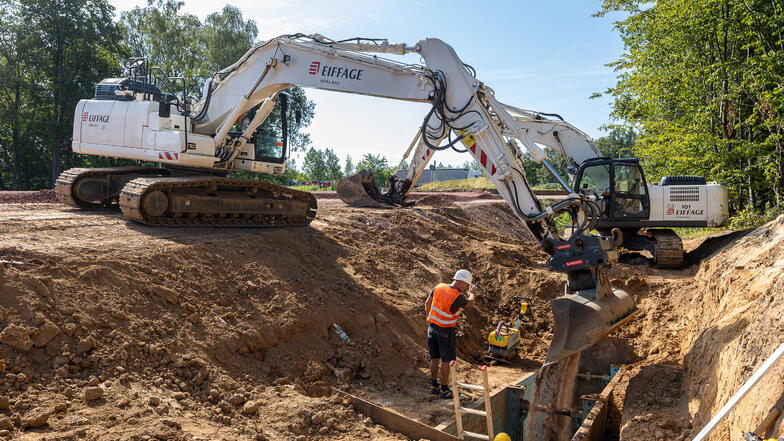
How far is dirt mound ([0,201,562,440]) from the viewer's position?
5422 mm

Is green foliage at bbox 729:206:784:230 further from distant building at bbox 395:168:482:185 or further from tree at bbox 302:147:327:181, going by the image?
distant building at bbox 395:168:482:185

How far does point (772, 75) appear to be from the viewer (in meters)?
14.1

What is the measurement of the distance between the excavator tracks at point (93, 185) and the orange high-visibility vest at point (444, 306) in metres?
6.91

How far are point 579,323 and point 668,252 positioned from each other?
21.3ft

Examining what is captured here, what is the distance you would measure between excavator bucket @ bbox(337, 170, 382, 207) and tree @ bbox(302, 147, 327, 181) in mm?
36956

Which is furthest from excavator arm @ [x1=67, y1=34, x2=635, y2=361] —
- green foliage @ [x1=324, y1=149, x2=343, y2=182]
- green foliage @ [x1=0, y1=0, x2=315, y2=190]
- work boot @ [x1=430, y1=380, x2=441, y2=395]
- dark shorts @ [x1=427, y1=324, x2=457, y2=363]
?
green foliage @ [x1=324, y1=149, x2=343, y2=182]

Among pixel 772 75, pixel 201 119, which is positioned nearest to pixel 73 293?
pixel 201 119

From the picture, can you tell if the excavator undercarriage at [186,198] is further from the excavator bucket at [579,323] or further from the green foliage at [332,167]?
the green foliage at [332,167]

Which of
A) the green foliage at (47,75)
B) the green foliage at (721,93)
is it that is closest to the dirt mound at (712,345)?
the green foliage at (721,93)

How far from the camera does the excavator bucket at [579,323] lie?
7.06 meters

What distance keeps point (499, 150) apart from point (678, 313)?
14.2 feet

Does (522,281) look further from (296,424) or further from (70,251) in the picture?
(70,251)

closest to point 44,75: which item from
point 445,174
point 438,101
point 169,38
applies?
point 169,38

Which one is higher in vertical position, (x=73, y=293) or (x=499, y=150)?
(x=499, y=150)
